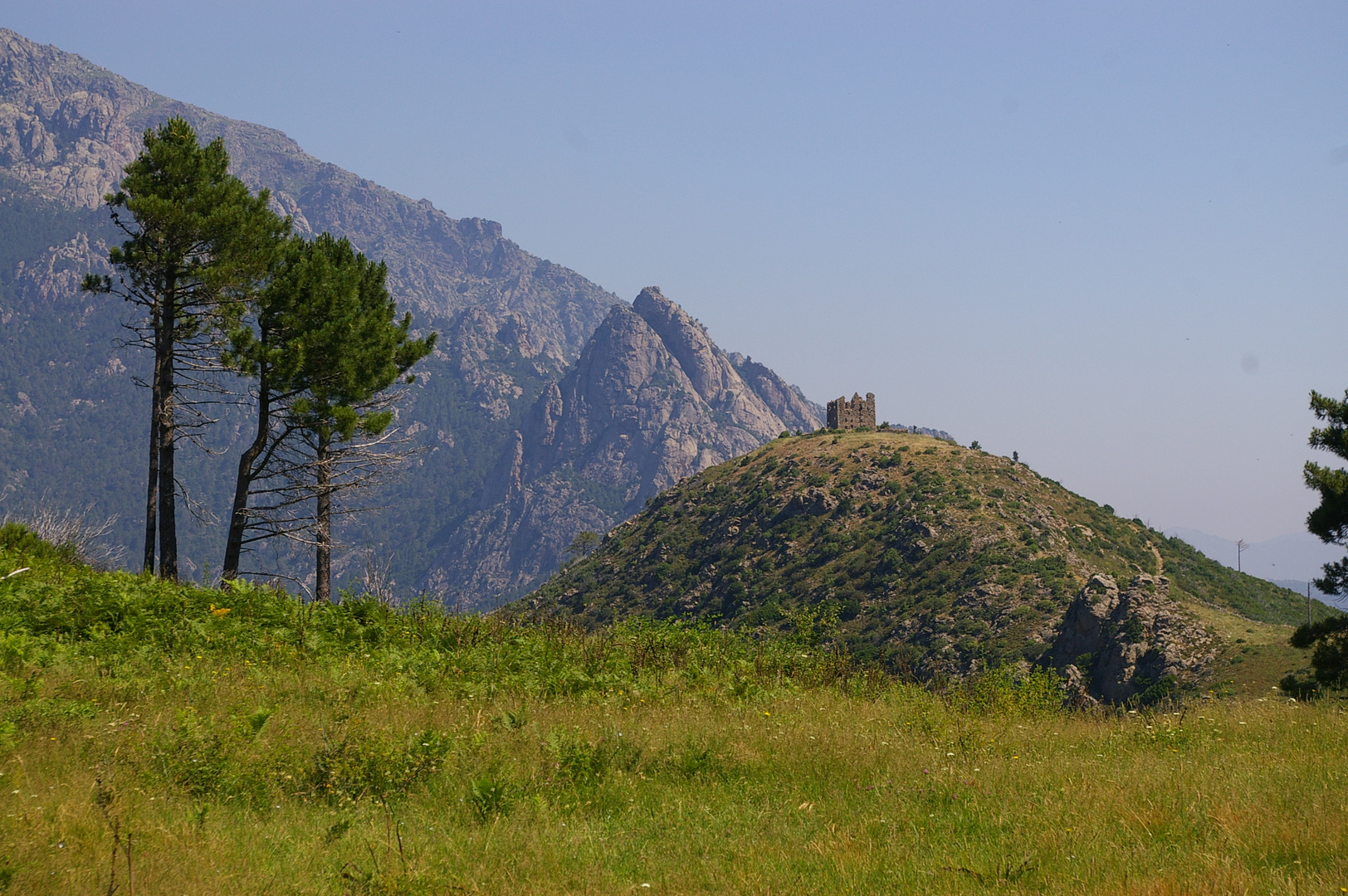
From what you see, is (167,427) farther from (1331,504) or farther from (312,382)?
(1331,504)

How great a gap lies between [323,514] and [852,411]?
109947mm

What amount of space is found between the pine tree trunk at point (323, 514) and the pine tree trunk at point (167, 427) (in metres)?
3.29

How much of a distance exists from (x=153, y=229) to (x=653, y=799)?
20.3m

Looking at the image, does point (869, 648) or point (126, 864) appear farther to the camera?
point (869, 648)

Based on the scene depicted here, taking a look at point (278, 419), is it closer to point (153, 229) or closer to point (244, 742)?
point (153, 229)

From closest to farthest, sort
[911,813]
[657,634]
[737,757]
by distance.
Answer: [911,813], [737,757], [657,634]

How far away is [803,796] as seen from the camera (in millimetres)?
6984

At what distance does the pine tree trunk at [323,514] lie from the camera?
23.2 m

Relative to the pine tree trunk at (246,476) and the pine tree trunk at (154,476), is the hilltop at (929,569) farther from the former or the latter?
the pine tree trunk at (246,476)

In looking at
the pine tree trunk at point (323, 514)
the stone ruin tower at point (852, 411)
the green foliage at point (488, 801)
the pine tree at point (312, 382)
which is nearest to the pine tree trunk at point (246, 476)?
the pine tree at point (312, 382)

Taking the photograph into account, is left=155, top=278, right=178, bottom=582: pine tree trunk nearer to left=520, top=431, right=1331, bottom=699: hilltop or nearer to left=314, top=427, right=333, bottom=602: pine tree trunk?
left=314, top=427, right=333, bottom=602: pine tree trunk

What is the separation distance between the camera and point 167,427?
21141 mm

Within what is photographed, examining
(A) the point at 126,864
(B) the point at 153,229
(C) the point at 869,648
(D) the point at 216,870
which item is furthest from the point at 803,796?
(C) the point at 869,648

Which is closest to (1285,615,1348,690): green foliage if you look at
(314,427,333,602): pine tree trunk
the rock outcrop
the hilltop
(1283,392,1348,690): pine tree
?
(1283,392,1348,690): pine tree
